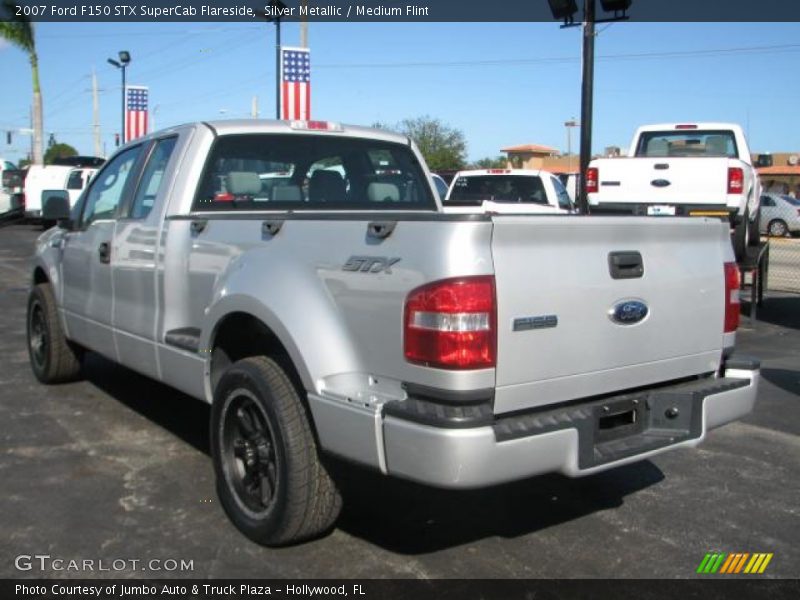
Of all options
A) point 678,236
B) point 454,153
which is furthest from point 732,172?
point 454,153

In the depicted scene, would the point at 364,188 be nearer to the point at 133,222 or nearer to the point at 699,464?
the point at 133,222

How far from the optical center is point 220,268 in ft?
13.1

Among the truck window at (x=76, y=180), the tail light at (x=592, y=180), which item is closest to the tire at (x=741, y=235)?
the tail light at (x=592, y=180)

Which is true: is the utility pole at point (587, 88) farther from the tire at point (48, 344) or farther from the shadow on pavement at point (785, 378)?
the tire at point (48, 344)

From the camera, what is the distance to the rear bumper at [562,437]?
2.91 metres

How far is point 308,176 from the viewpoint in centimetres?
507

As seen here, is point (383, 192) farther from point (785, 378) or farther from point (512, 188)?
point (512, 188)

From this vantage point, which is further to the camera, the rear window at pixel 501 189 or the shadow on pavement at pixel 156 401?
the rear window at pixel 501 189

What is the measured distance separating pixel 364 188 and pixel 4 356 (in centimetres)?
455

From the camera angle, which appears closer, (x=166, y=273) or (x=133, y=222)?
(x=166, y=273)

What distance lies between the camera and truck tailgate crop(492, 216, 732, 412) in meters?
3.04

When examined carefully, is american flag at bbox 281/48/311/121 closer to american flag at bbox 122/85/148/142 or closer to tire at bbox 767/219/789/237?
american flag at bbox 122/85/148/142

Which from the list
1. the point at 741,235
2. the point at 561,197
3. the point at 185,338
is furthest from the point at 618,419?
the point at 561,197

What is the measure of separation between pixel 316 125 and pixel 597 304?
2639 mm
